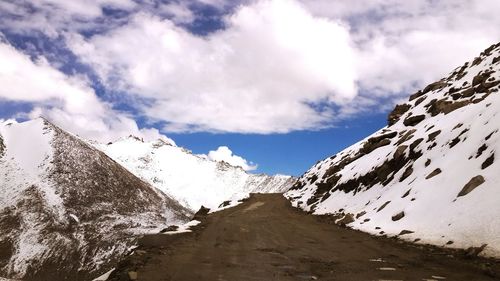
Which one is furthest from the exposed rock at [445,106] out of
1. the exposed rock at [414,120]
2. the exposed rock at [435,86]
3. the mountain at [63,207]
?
the mountain at [63,207]

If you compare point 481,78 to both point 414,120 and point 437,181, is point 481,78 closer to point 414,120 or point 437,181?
point 414,120

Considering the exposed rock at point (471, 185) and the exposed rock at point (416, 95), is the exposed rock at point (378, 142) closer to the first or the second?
the exposed rock at point (416, 95)

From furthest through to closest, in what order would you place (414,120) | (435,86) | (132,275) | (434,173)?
(435,86) < (414,120) < (434,173) < (132,275)

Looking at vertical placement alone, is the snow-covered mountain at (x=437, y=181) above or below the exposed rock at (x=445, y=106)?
below

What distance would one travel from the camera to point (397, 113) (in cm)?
6172

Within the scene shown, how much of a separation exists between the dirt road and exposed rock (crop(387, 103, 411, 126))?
4019 centimetres

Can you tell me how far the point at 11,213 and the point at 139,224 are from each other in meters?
25.0

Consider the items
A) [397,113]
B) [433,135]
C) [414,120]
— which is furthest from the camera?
[397,113]

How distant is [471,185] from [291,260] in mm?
10079

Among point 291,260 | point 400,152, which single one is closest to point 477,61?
point 400,152

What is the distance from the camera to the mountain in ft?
243

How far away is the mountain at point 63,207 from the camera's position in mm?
74000

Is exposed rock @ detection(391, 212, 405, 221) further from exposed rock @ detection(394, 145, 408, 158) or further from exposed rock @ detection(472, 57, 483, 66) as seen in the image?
exposed rock @ detection(472, 57, 483, 66)

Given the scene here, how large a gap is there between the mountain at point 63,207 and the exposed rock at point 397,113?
48695 mm
